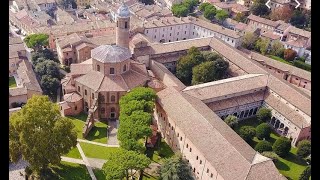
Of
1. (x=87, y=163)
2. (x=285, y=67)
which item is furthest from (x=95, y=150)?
(x=285, y=67)

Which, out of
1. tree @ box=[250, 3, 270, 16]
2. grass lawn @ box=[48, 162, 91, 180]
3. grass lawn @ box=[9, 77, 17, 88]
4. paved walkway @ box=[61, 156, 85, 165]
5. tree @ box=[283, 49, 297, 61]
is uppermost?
tree @ box=[250, 3, 270, 16]

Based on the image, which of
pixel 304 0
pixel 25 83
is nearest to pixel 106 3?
pixel 25 83

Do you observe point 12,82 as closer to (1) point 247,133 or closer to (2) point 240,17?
(1) point 247,133

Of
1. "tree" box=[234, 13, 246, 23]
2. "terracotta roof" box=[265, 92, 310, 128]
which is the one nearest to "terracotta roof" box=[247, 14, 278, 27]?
"tree" box=[234, 13, 246, 23]

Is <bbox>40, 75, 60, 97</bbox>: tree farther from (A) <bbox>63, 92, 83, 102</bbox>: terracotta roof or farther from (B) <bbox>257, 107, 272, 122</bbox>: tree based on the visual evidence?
(B) <bbox>257, 107, 272, 122</bbox>: tree

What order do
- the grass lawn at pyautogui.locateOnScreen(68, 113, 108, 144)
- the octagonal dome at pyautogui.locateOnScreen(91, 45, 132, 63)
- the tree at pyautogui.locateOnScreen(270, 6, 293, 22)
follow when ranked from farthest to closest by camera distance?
the tree at pyautogui.locateOnScreen(270, 6, 293, 22), the octagonal dome at pyautogui.locateOnScreen(91, 45, 132, 63), the grass lawn at pyautogui.locateOnScreen(68, 113, 108, 144)

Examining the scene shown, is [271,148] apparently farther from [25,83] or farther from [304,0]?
[304,0]
